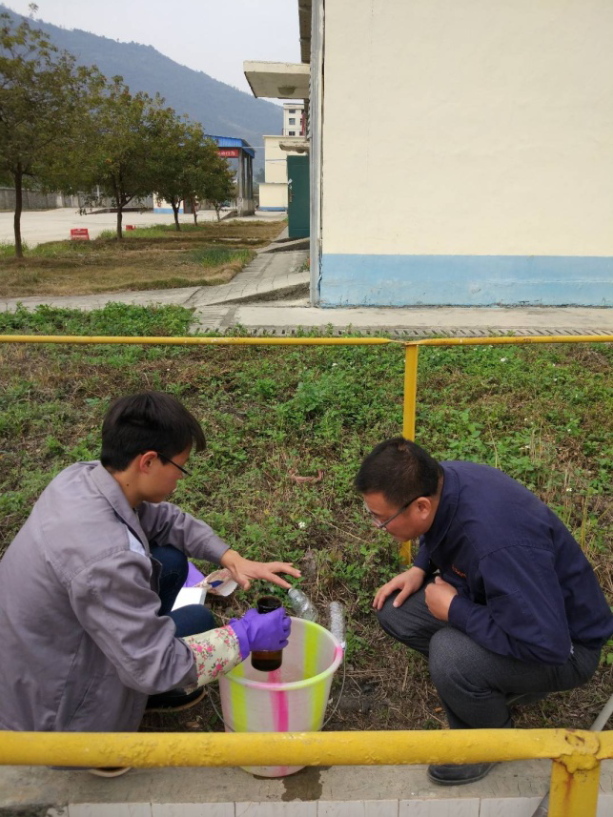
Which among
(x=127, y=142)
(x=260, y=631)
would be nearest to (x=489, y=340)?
(x=260, y=631)

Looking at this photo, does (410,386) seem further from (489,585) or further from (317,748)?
(317,748)

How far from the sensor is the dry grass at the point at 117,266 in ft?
34.1

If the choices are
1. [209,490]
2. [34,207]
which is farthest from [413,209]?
[34,207]

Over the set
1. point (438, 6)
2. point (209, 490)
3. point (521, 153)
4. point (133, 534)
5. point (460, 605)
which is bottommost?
point (209, 490)

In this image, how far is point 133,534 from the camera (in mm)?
1822

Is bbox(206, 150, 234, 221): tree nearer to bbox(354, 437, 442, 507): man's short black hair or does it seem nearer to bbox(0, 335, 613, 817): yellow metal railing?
bbox(354, 437, 442, 507): man's short black hair

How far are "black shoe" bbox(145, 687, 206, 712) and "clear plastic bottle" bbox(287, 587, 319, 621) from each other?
0.53 meters

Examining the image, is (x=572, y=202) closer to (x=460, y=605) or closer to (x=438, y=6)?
(x=438, y=6)

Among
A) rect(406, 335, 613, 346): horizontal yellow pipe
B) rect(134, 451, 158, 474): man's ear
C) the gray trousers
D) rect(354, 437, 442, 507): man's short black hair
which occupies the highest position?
rect(406, 335, 613, 346): horizontal yellow pipe

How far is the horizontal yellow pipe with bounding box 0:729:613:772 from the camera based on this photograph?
1150 mm

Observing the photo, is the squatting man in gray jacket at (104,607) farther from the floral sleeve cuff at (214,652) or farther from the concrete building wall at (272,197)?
the concrete building wall at (272,197)

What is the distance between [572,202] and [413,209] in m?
2.03

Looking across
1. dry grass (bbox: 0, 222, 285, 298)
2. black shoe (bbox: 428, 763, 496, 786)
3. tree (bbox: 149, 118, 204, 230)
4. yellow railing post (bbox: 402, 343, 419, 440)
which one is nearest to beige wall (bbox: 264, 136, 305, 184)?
tree (bbox: 149, 118, 204, 230)

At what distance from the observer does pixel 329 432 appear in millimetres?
4188
